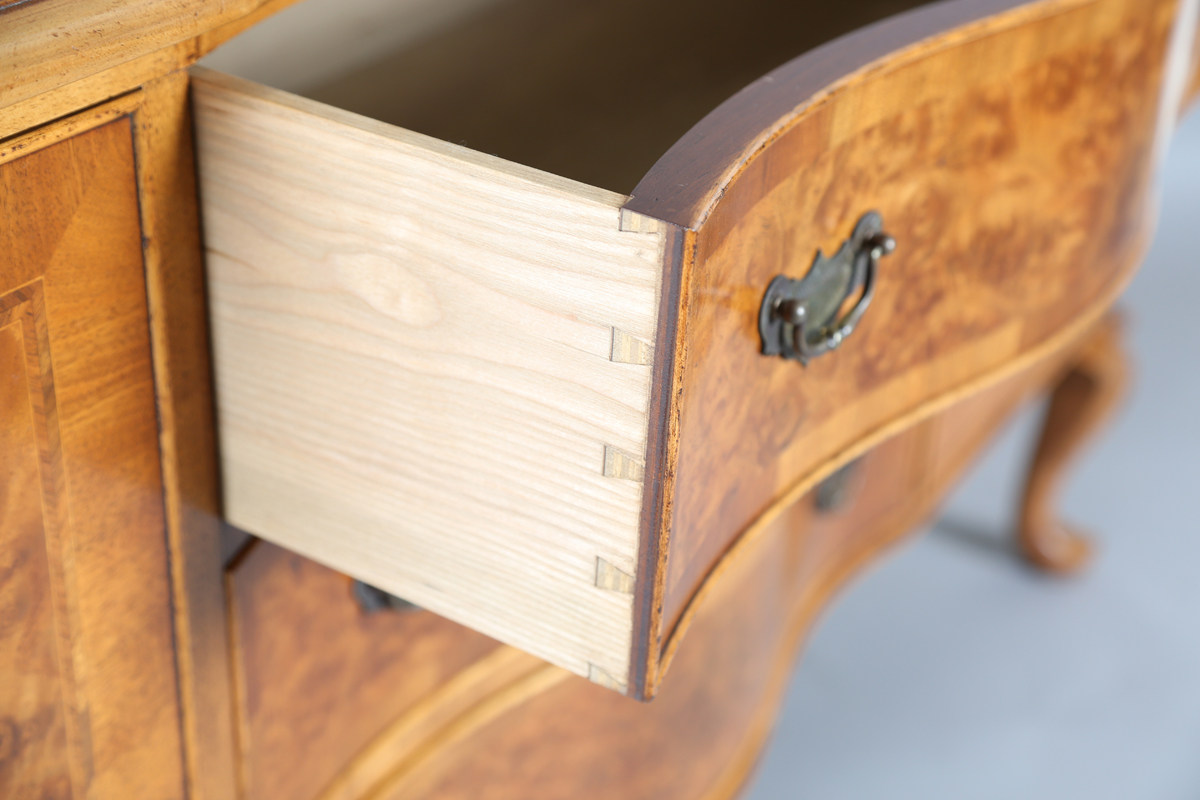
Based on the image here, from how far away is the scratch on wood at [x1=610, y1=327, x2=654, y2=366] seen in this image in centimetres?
37

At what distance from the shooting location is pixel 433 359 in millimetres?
410

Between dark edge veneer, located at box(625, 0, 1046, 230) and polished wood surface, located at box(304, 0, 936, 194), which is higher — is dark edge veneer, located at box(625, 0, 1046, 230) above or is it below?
above

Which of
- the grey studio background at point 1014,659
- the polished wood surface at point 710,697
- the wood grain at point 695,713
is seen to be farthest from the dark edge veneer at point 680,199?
the grey studio background at point 1014,659

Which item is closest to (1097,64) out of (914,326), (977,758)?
(914,326)

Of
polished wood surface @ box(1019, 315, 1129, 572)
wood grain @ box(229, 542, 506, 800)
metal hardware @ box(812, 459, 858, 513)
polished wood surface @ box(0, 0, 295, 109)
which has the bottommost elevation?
polished wood surface @ box(1019, 315, 1129, 572)

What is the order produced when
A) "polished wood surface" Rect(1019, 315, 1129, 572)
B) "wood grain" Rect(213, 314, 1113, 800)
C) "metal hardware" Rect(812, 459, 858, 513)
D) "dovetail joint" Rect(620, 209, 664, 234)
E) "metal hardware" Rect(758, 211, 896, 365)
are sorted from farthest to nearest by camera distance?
"polished wood surface" Rect(1019, 315, 1129, 572) → "metal hardware" Rect(812, 459, 858, 513) → "wood grain" Rect(213, 314, 1113, 800) → "metal hardware" Rect(758, 211, 896, 365) → "dovetail joint" Rect(620, 209, 664, 234)

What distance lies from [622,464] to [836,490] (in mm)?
608

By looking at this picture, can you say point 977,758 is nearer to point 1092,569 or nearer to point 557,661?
point 1092,569

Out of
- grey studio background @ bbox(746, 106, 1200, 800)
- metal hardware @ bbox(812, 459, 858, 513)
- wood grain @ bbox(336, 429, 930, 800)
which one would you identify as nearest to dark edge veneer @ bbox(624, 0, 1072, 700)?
wood grain @ bbox(336, 429, 930, 800)

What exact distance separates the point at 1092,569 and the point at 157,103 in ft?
4.07

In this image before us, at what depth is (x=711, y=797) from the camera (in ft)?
2.89

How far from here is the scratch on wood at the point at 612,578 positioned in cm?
41

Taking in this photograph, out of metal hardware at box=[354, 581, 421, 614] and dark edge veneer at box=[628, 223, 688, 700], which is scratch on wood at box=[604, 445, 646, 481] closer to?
dark edge veneer at box=[628, 223, 688, 700]

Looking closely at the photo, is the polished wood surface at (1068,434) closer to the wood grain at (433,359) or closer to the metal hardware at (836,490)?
the metal hardware at (836,490)
